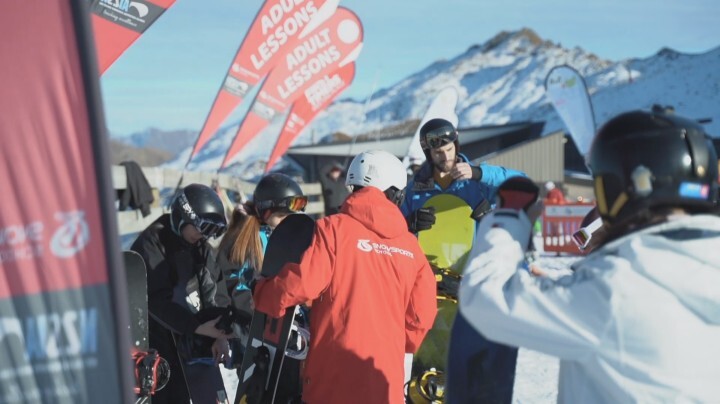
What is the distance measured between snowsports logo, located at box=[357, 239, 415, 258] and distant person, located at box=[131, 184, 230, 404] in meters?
1.08

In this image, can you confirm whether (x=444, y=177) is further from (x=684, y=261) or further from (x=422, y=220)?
(x=684, y=261)

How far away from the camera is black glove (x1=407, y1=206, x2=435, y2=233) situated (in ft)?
16.8

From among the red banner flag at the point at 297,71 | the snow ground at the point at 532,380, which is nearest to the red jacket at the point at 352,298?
the snow ground at the point at 532,380

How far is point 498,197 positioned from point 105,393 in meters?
1.17

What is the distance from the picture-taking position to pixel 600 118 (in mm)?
71438

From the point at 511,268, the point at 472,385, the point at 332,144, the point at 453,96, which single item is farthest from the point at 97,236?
the point at 332,144

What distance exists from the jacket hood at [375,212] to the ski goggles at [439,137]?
145 cm

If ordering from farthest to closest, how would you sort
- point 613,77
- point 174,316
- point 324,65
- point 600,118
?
1. point 613,77
2. point 600,118
3. point 324,65
4. point 174,316

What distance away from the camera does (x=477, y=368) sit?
2.73 metres

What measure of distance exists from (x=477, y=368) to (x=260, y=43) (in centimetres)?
960

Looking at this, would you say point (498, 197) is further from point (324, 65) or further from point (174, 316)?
point (324, 65)

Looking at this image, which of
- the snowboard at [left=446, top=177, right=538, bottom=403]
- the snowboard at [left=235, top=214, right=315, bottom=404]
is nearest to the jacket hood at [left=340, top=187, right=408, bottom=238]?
the snowboard at [left=235, top=214, right=315, bottom=404]

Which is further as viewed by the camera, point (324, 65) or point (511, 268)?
point (324, 65)

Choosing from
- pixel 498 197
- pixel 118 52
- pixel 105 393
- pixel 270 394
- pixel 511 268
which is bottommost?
pixel 270 394
